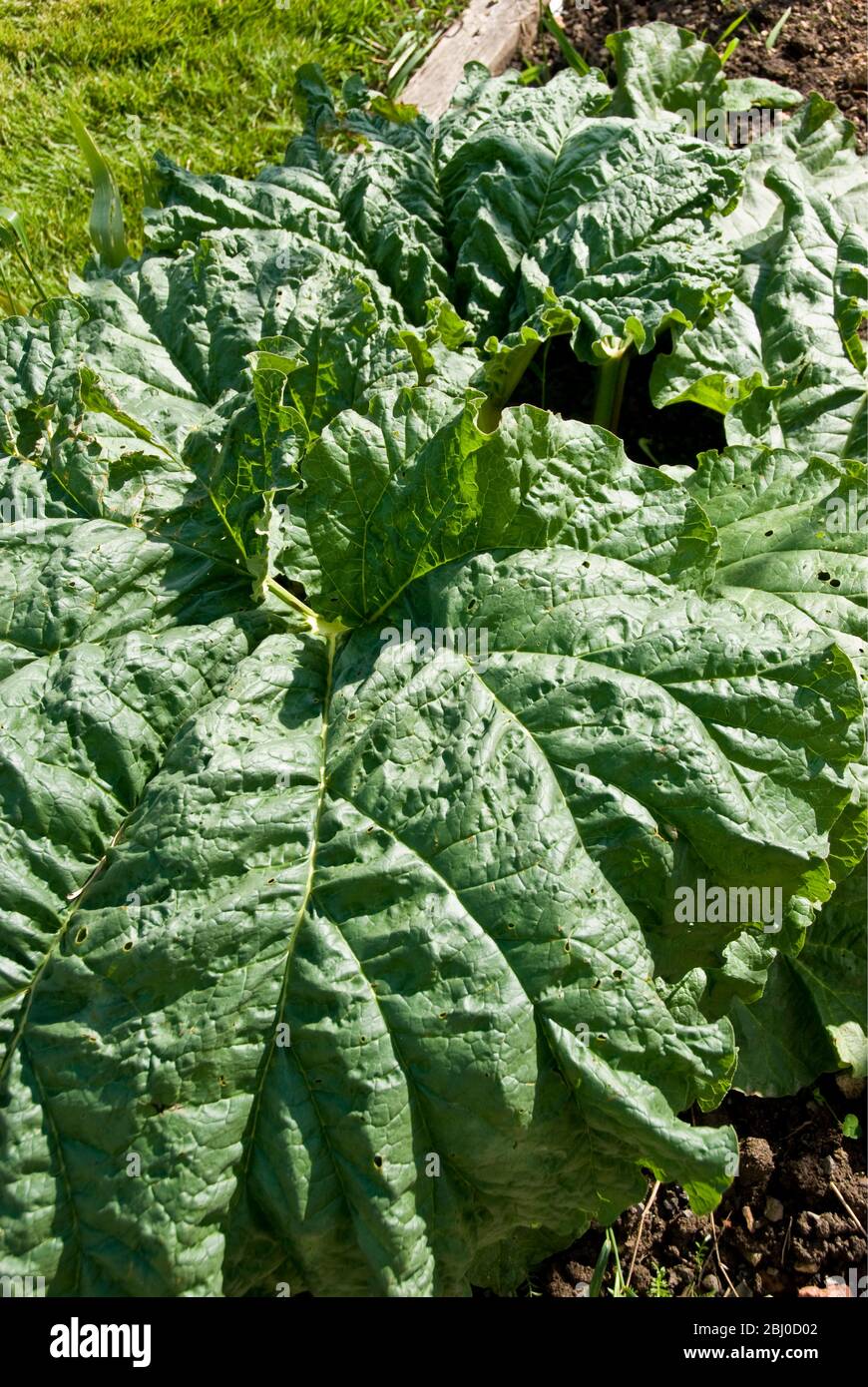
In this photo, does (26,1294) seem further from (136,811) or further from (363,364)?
(363,364)

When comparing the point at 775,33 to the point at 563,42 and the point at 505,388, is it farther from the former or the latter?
the point at 505,388

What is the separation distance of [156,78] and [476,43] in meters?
1.52

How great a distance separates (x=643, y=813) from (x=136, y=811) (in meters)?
1.06

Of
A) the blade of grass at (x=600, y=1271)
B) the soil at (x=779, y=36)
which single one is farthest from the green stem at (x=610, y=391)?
the blade of grass at (x=600, y=1271)

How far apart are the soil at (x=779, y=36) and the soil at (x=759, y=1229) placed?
380 cm

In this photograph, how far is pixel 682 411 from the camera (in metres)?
4.22

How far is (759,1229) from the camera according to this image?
3.08m

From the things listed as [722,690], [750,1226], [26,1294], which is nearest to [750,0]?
[722,690]

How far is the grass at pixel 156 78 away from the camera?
209 inches

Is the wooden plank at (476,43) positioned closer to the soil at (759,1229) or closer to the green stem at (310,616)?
the green stem at (310,616)

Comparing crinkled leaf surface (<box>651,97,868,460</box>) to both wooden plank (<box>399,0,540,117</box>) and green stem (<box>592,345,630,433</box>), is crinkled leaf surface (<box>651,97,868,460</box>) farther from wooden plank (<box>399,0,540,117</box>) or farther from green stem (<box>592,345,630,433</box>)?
wooden plank (<box>399,0,540,117</box>)

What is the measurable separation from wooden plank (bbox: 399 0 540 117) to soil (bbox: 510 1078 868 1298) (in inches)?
167

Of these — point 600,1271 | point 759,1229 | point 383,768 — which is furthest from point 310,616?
point 759,1229

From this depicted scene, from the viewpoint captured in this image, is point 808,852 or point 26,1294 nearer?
point 26,1294
